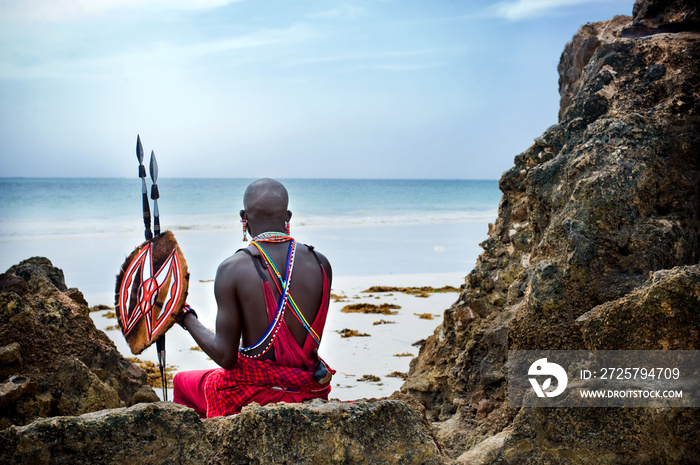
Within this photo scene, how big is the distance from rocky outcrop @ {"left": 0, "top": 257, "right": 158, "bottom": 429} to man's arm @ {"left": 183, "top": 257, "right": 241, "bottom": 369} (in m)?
0.90

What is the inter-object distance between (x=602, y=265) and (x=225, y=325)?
184cm

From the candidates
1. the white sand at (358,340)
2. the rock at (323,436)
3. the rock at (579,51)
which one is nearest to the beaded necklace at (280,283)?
the rock at (323,436)

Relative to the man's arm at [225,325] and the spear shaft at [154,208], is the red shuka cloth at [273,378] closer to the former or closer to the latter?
the man's arm at [225,325]

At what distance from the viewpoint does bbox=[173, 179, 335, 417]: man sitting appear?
3.25m

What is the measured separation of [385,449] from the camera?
233 centimetres

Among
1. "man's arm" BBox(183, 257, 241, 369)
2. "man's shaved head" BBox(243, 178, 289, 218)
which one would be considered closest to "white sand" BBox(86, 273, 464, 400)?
"man's arm" BBox(183, 257, 241, 369)

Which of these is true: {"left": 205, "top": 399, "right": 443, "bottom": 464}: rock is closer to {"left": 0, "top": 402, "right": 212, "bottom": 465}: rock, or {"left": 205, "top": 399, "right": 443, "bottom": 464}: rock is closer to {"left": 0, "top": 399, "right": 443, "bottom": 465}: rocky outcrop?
{"left": 0, "top": 399, "right": 443, "bottom": 465}: rocky outcrop

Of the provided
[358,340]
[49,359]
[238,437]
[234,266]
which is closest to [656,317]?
[238,437]

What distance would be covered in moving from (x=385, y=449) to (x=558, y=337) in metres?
1.03

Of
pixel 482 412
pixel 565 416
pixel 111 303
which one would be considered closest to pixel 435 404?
pixel 482 412

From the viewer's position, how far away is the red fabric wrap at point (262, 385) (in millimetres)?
3297

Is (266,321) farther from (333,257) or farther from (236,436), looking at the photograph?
(333,257)

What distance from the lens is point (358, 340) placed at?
686cm

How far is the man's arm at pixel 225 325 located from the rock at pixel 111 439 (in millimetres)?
963
